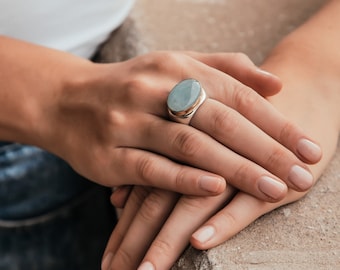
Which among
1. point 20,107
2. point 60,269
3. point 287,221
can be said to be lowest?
point 60,269

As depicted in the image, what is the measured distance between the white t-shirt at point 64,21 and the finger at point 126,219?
0.29 m

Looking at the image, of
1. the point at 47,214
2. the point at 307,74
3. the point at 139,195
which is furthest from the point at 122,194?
the point at 47,214

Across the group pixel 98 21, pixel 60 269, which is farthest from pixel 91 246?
pixel 98 21

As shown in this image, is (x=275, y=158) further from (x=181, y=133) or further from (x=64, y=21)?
(x=64, y=21)

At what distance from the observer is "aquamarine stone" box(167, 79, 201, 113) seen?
0.61 m

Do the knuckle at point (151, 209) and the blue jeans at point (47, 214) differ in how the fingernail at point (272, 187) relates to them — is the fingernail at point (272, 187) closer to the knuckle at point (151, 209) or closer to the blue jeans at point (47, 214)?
the knuckle at point (151, 209)

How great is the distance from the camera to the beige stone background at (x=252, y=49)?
22.1 inches

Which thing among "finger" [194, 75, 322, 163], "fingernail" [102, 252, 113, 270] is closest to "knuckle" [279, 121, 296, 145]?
"finger" [194, 75, 322, 163]

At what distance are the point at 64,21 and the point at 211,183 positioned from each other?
379mm

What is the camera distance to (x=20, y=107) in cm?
72

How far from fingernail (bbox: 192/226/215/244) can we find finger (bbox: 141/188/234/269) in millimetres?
25

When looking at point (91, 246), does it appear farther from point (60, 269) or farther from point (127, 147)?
point (127, 147)

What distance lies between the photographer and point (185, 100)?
61 cm

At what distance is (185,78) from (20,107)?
21 centimetres
